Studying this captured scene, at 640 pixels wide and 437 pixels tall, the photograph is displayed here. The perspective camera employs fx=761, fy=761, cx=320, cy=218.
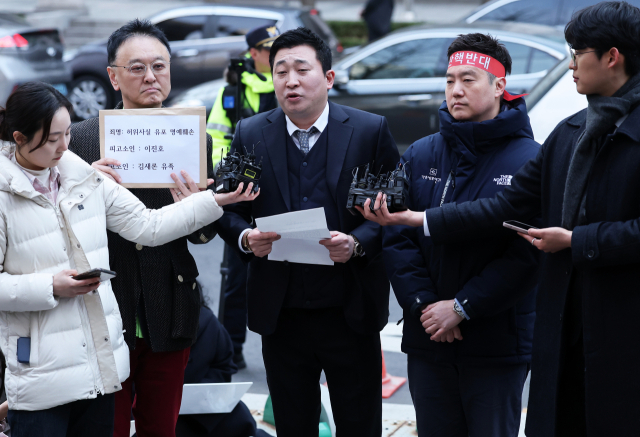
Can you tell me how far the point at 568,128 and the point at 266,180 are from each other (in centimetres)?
129

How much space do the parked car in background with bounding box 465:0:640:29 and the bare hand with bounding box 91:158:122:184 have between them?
30.0ft

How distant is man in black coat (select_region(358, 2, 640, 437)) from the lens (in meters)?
2.53

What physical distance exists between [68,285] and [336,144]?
1.29 m

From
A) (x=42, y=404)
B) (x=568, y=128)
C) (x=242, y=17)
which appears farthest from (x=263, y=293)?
(x=242, y=17)

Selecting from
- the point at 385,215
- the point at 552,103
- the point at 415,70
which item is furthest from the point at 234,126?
the point at 415,70

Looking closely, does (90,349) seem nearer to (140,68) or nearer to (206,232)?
(206,232)

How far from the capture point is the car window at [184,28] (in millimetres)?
12750

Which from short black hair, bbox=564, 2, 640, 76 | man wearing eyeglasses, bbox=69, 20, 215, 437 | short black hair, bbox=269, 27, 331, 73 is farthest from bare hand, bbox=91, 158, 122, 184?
short black hair, bbox=564, 2, 640, 76

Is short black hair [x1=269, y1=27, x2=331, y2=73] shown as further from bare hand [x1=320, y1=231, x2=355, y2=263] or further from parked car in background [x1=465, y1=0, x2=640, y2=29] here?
parked car in background [x1=465, y1=0, x2=640, y2=29]

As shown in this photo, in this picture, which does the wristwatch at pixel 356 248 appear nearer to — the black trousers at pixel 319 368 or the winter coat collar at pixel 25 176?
the black trousers at pixel 319 368

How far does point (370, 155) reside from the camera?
3.35 meters

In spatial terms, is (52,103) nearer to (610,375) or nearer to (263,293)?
(263,293)

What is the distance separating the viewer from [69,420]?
9.25 feet

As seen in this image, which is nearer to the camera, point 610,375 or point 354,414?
point 610,375
